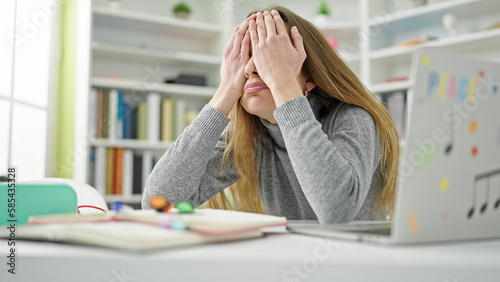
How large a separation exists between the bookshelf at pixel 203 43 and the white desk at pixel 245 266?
2.19 m

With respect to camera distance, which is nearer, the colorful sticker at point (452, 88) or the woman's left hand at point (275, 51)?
the colorful sticker at point (452, 88)

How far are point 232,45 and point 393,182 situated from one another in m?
0.54

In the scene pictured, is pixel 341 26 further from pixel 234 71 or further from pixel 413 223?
pixel 413 223

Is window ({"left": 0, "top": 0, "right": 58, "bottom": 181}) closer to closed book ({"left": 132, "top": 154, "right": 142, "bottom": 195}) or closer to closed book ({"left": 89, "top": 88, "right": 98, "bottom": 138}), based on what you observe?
closed book ({"left": 89, "top": 88, "right": 98, "bottom": 138})

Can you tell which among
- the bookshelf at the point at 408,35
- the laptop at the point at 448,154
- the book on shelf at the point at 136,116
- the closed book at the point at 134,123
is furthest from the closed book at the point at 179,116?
the laptop at the point at 448,154

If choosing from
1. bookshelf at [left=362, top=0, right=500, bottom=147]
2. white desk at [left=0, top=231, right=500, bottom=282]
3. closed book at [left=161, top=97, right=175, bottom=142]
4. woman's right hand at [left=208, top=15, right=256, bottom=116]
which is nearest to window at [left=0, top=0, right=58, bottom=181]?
closed book at [left=161, top=97, right=175, bottom=142]

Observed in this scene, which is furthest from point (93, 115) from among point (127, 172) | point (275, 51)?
point (275, 51)

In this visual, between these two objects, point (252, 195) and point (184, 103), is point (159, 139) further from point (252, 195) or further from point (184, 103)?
point (252, 195)

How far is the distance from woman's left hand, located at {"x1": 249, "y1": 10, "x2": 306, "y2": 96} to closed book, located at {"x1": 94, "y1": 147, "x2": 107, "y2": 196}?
178 cm

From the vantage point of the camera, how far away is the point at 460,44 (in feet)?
8.56

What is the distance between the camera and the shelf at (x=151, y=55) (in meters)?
2.73

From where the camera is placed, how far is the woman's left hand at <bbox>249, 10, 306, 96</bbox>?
99 cm

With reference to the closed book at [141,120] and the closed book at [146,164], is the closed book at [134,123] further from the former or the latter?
the closed book at [146,164]

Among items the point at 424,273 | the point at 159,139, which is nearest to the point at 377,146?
the point at 424,273
